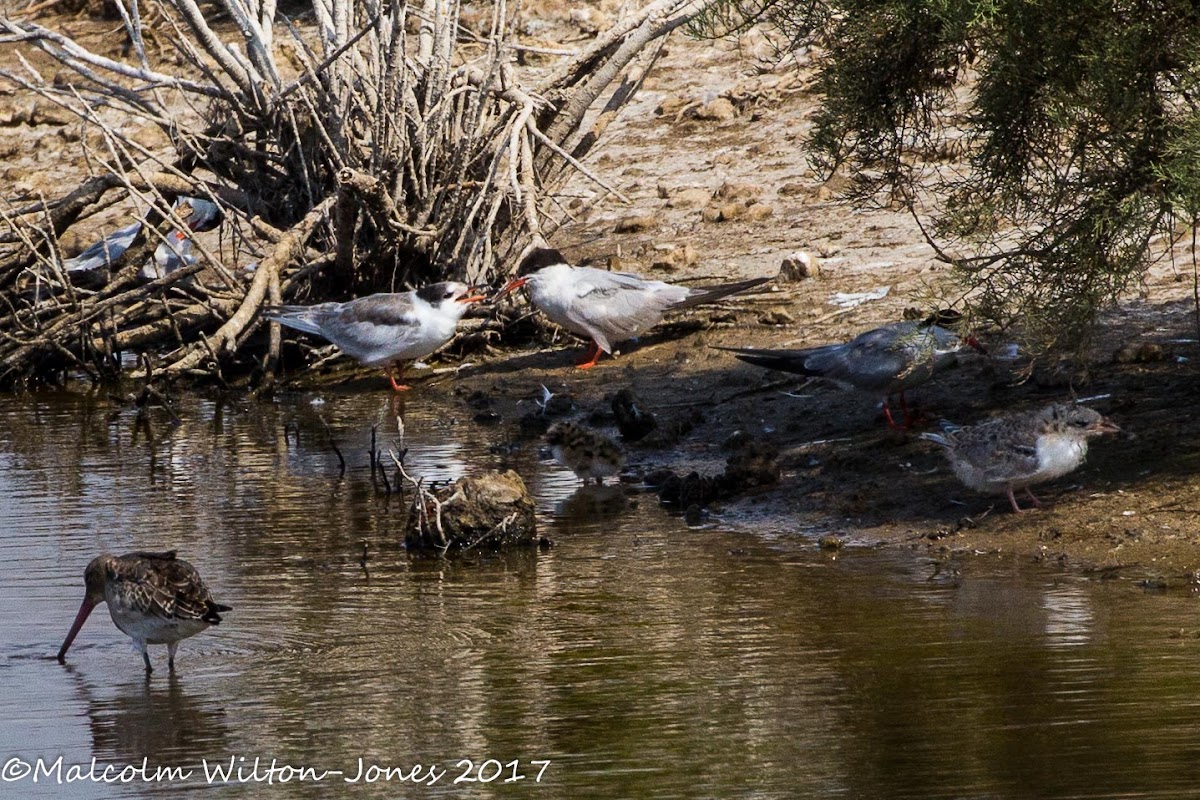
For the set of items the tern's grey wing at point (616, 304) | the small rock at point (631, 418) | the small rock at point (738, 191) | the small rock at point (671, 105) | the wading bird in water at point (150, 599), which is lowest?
the wading bird in water at point (150, 599)

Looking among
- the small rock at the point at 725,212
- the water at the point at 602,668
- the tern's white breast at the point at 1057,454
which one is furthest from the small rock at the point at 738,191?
the tern's white breast at the point at 1057,454

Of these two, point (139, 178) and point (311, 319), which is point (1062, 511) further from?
point (139, 178)

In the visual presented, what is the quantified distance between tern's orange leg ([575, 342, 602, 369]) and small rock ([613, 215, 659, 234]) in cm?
215

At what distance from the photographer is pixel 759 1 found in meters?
8.98

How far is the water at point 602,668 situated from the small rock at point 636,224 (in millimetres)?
5609

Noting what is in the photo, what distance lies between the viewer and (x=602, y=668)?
615cm

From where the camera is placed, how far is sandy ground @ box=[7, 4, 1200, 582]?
7922mm

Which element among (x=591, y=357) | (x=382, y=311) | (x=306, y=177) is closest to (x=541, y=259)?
(x=591, y=357)

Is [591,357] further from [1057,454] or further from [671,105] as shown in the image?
[1057,454]

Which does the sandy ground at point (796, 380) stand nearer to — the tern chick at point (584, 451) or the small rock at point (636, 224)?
the small rock at point (636, 224)

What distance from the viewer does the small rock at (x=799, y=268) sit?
41.4ft

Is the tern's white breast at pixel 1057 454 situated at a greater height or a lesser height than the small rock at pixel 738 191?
lesser

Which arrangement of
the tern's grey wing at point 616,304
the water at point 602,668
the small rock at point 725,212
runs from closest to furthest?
the water at point 602,668 → the tern's grey wing at point 616,304 → the small rock at point 725,212

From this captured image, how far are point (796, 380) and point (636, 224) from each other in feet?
13.2
